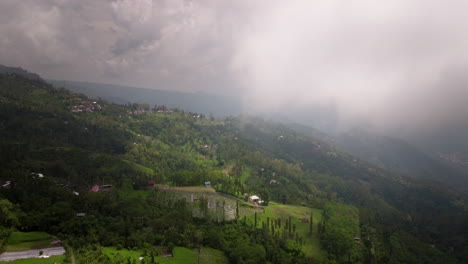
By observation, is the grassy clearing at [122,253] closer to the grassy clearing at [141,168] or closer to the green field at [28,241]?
the green field at [28,241]

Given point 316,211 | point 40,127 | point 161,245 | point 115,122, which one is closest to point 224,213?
point 161,245

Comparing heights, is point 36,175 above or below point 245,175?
above

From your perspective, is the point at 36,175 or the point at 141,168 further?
the point at 141,168

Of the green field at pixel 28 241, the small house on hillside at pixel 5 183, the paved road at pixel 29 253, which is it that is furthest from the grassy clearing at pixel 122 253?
the small house on hillside at pixel 5 183

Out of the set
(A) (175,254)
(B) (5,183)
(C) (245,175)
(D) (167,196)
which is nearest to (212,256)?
(A) (175,254)

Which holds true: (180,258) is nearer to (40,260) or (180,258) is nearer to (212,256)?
(212,256)

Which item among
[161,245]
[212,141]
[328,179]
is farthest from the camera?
[212,141]

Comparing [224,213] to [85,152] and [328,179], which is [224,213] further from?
[328,179]

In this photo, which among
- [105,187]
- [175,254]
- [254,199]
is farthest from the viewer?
[254,199]
